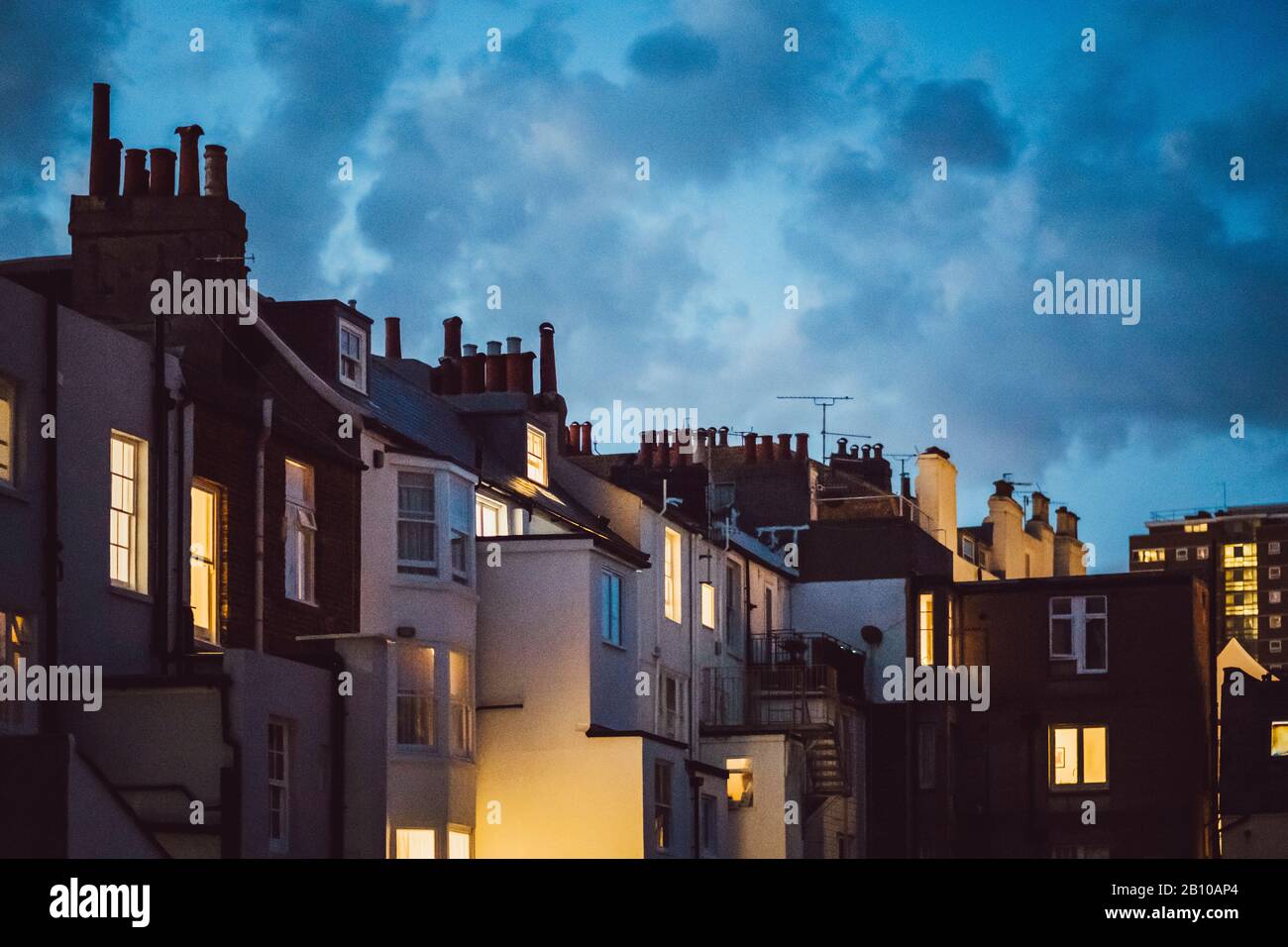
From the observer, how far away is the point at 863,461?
77.9 metres

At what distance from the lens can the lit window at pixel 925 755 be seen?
59.1 m

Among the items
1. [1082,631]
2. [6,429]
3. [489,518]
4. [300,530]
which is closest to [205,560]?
[300,530]

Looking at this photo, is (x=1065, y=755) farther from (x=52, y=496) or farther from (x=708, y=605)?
(x=52, y=496)

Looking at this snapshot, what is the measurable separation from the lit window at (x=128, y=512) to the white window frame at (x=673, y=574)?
66.5ft

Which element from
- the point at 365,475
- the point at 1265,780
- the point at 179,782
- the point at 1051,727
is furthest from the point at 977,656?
the point at 179,782

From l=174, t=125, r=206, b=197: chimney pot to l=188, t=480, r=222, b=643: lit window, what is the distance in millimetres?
6087

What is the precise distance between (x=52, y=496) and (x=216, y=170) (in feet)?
32.0

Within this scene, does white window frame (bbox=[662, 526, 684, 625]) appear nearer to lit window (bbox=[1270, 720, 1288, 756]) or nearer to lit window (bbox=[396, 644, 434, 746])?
lit window (bbox=[396, 644, 434, 746])

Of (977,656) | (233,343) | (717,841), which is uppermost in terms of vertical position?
(233,343)

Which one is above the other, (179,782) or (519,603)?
(519,603)

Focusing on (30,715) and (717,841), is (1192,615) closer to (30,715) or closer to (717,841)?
(717,841)

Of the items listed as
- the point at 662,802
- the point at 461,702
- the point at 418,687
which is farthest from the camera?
the point at 662,802

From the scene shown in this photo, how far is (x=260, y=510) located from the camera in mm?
34125

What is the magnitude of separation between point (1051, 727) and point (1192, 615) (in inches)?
184
